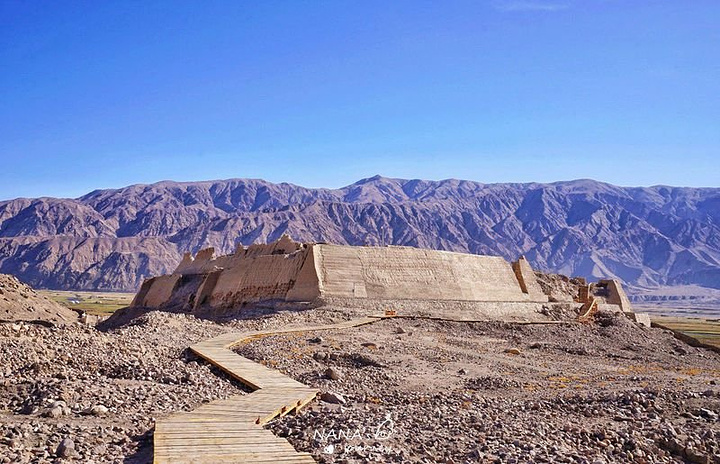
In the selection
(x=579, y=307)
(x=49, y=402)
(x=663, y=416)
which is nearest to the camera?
(x=49, y=402)

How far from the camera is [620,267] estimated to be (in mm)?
178625

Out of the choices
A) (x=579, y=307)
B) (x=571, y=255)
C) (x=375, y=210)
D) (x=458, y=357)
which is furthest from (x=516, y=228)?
(x=458, y=357)

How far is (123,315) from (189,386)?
26.5 m

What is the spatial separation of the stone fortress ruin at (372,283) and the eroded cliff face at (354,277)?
0.04m

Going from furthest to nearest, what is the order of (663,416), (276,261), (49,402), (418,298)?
(276,261) → (418,298) → (663,416) → (49,402)

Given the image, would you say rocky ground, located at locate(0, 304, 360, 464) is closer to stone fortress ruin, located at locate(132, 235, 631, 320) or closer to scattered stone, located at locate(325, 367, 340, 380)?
scattered stone, located at locate(325, 367, 340, 380)

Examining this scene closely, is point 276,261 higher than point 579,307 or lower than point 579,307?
higher

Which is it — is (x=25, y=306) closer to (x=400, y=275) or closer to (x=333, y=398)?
(x=400, y=275)

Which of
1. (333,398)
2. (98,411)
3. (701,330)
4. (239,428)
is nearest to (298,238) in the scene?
(701,330)

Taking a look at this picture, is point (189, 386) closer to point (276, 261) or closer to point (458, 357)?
point (458, 357)

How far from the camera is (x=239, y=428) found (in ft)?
27.5

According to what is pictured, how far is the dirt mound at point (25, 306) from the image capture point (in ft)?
90.9

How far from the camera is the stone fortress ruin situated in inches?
1112

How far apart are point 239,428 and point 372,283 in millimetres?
20476
